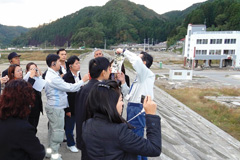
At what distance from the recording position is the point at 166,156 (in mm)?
4180

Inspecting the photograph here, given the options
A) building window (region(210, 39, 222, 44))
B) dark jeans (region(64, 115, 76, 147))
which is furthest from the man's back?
building window (region(210, 39, 222, 44))

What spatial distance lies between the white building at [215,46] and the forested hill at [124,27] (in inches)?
1240

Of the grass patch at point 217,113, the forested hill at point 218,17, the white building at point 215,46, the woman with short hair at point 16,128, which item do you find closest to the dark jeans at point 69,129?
the woman with short hair at point 16,128

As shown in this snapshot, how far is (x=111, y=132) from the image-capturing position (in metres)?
1.52

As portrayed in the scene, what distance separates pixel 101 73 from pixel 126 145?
1.31 metres

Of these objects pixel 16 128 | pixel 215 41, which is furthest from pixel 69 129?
pixel 215 41

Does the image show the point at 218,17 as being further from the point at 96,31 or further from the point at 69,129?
the point at 69,129

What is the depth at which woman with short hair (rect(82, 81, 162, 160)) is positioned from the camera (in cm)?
152

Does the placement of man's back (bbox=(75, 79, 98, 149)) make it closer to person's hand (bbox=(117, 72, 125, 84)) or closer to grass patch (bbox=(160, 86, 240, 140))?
person's hand (bbox=(117, 72, 125, 84))

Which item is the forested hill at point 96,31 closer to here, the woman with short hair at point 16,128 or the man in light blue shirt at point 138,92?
the man in light blue shirt at point 138,92

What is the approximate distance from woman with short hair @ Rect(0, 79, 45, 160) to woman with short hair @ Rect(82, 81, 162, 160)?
1.77 ft

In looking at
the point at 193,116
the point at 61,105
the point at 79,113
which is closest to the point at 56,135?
the point at 61,105

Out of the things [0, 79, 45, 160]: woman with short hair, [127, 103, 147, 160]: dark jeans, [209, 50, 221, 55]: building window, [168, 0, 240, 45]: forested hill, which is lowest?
[127, 103, 147, 160]: dark jeans

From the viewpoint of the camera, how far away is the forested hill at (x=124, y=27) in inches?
2926
